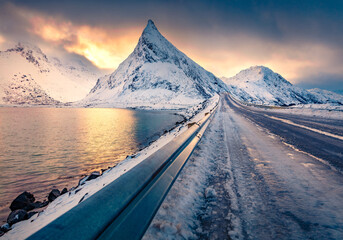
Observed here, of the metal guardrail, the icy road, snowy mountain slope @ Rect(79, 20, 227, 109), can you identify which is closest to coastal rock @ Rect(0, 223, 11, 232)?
the icy road

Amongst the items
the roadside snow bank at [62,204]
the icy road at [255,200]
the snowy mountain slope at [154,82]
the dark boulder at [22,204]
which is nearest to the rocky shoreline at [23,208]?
the dark boulder at [22,204]

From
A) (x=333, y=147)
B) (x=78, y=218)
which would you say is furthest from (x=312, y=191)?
(x=333, y=147)

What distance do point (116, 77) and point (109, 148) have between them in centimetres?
12716

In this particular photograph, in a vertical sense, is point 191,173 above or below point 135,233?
below

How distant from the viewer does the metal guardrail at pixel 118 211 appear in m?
0.80

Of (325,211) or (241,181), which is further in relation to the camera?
(241,181)

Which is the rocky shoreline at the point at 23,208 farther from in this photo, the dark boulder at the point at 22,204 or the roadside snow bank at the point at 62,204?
the roadside snow bank at the point at 62,204

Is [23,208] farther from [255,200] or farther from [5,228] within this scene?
[255,200]

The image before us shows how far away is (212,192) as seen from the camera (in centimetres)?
224

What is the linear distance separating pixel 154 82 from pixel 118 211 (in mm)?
99909

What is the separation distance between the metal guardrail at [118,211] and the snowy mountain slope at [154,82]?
6300 cm

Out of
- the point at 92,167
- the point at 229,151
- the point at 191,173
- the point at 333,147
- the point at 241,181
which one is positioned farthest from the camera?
the point at 92,167

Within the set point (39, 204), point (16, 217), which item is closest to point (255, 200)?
point (16, 217)

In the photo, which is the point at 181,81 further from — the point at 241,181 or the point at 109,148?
the point at 241,181
